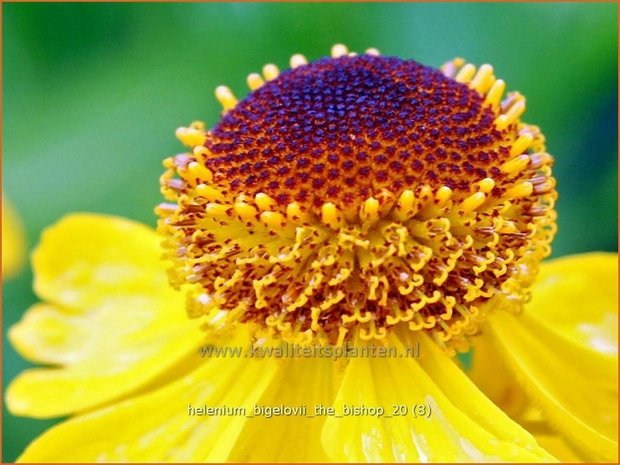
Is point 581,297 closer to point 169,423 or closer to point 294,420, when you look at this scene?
point 294,420

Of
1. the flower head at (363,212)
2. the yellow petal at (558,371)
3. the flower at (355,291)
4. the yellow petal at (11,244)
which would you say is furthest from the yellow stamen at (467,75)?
the yellow petal at (11,244)

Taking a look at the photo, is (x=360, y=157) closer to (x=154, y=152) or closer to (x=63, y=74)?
(x=154, y=152)

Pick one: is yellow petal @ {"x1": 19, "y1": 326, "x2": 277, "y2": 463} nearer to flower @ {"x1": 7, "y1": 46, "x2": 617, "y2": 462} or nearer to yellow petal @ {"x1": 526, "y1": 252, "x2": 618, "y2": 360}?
flower @ {"x1": 7, "y1": 46, "x2": 617, "y2": 462}

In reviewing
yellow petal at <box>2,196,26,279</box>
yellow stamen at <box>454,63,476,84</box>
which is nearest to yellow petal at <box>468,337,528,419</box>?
yellow stamen at <box>454,63,476,84</box>

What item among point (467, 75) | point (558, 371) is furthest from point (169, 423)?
point (467, 75)

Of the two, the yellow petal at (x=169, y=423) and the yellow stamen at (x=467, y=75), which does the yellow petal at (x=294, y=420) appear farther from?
the yellow stamen at (x=467, y=75)

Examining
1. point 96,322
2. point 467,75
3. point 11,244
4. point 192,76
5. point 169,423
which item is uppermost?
point 192,76
